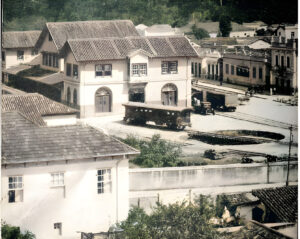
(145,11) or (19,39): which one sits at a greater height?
(145,11)

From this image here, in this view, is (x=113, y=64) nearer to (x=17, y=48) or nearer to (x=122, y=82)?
(x=122, y=82)

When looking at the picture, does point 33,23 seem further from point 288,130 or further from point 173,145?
point 288,130

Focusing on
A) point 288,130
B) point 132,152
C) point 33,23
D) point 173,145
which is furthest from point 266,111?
point 33,23

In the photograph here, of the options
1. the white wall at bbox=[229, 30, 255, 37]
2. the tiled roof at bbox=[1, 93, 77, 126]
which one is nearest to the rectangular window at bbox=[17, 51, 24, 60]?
the tiled roof at bbox=[1, 93, 77, 126]

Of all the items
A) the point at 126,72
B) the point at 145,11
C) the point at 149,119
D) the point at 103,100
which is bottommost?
the point at 149,119

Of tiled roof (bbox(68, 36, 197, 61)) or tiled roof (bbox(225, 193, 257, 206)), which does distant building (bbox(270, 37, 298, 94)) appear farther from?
tiled roof (bbox(225, 193, 257, 206))

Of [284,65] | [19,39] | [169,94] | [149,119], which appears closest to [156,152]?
[149,119]
